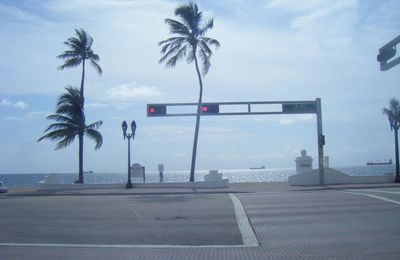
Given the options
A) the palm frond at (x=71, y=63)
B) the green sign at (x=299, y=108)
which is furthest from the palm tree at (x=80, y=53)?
the green sign at (x=299, y=108)

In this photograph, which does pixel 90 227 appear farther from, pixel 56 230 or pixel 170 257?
pixel 170 257

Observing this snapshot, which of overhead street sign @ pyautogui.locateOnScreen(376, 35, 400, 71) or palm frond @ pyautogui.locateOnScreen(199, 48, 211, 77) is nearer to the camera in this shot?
overhead street sign @ pyautogui.locateOnScreen(376, 35, 400, 71)

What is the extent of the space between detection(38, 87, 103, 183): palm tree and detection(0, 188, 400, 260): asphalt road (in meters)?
17.3

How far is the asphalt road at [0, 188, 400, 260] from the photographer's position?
10844 millimetres

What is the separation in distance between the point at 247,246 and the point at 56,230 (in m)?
5.90

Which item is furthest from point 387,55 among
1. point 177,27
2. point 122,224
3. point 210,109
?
point 177,27

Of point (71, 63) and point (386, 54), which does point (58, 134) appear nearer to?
point (71, 63)

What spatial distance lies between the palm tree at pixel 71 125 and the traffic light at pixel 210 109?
10.9 metres

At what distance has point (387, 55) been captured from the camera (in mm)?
14750

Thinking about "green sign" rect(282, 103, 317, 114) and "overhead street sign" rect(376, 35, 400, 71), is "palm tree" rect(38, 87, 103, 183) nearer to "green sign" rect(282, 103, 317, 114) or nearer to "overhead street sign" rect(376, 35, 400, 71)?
"green sign" rect(282, 103, 317, 114)

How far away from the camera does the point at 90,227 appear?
1495 cm

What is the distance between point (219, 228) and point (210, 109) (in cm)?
1801

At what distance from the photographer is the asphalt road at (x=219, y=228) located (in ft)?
35.6

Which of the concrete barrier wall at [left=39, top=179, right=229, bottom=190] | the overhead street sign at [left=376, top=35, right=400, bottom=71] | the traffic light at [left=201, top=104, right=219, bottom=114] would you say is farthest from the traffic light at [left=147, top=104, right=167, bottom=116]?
the overhead street sign at [left=376, top=35, right=400, bottom=71]
